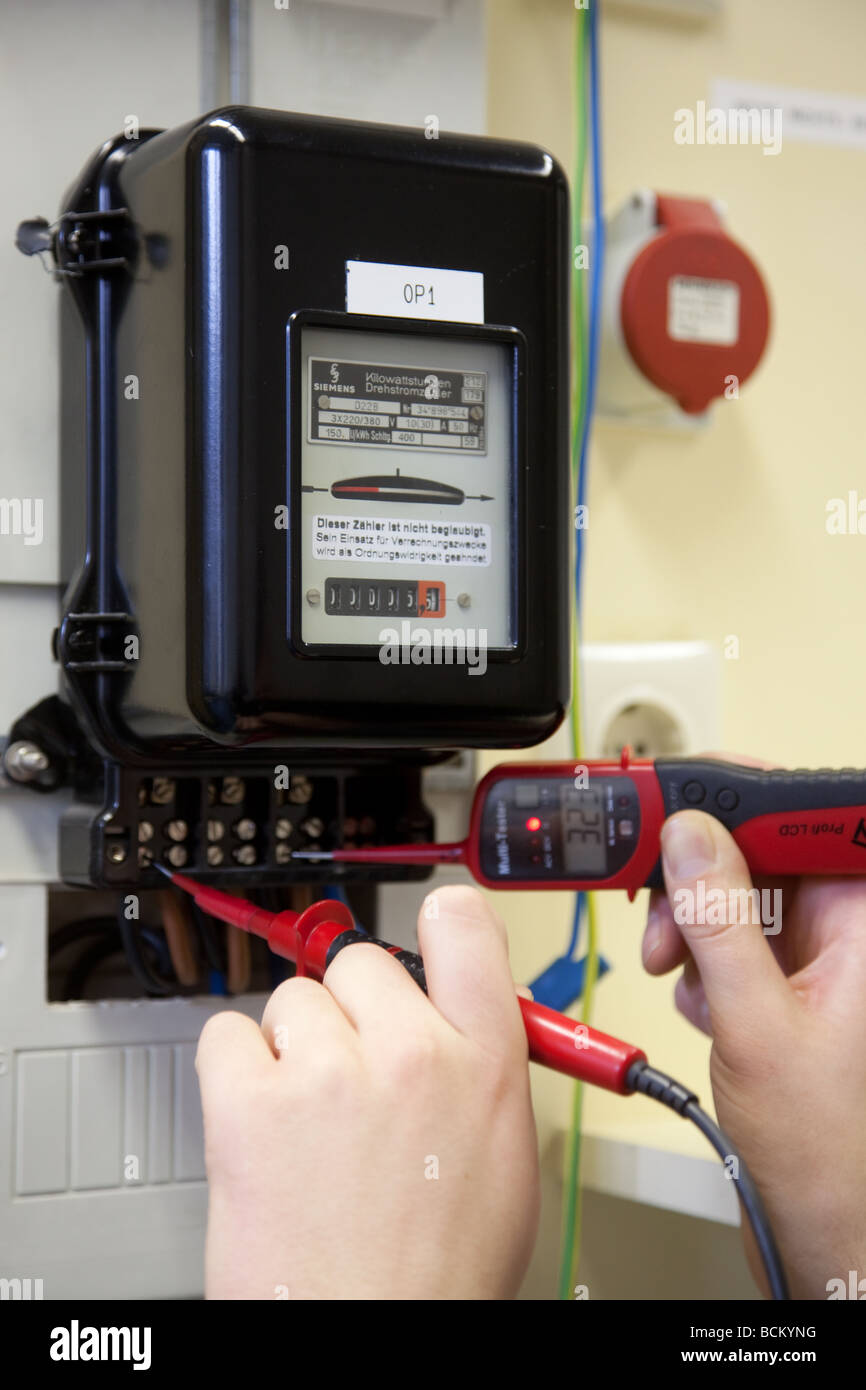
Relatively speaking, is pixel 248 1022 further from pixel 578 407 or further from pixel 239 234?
pixel 578 407

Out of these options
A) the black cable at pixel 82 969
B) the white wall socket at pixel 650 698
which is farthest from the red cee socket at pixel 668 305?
the black cable at pixel 82 969

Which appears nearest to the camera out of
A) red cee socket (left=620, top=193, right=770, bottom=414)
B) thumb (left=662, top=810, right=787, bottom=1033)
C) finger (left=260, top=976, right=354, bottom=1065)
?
finger (left=260, top=976, right=354, bottom=1065)

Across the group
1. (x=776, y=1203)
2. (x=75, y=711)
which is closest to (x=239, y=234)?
(x=75, y=711)

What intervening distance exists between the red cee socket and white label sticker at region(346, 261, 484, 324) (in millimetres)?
271

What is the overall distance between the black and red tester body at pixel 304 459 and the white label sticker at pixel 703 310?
0.78ft

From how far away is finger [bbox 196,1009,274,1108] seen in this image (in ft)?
1.60

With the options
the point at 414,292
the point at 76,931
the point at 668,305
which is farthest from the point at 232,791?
the point at 668,305

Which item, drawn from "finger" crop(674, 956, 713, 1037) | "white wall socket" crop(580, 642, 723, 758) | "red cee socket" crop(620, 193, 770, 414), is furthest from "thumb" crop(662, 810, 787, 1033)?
"red cee socket" crop(620, 193, 770, 414)

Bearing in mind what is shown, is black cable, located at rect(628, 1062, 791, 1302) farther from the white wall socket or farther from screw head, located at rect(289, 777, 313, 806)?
the white wall socket

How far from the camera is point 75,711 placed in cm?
67

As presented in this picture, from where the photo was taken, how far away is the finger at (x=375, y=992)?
1.61 ft

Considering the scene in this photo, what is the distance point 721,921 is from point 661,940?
9cm

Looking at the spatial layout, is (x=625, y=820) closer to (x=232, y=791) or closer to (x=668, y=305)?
(x=232, y=791)

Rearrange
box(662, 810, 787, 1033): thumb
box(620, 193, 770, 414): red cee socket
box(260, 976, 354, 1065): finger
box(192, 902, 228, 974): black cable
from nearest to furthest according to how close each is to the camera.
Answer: box(260, 976, 354, 1065): finger → box(662, 810, 787, 1033): thumb → box(192, 902, 228, 974): black cable → box(620, 193, 770, 414): red cee socket
